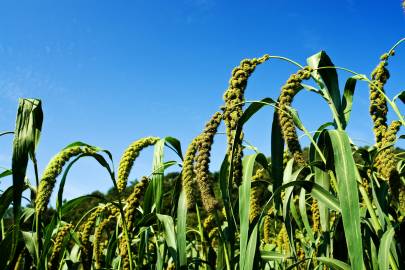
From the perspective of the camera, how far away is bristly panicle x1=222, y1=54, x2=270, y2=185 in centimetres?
175

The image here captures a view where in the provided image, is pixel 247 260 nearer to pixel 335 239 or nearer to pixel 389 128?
pixel 335 239

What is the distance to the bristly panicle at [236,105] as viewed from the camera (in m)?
1.75

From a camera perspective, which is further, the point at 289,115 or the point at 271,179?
the point at 271,179

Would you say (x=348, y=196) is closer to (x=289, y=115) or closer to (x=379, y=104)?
(x=289, y=115)

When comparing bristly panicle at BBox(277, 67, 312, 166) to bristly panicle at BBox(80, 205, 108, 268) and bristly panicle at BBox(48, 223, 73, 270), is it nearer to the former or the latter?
bristly panicle at BBox(80, 205, 108, 268)

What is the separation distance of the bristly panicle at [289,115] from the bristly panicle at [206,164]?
0.26 metres

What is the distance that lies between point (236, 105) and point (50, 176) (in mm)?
847

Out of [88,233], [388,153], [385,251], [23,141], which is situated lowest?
[385,251]

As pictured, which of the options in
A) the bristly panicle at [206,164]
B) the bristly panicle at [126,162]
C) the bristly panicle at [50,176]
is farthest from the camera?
the bristly panicle at [126,162]

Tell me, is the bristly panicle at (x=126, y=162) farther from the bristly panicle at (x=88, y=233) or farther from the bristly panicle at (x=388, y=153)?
the bristly panicle at (x=388, y=153)

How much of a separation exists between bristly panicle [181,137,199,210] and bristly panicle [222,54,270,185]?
0.54 ft

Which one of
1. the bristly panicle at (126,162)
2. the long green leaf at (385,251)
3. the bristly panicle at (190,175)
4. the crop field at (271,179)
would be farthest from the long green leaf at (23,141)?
the long green leaf at (385,251)

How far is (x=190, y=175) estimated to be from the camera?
1.83m

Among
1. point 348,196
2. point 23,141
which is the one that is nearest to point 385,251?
point 348,196
